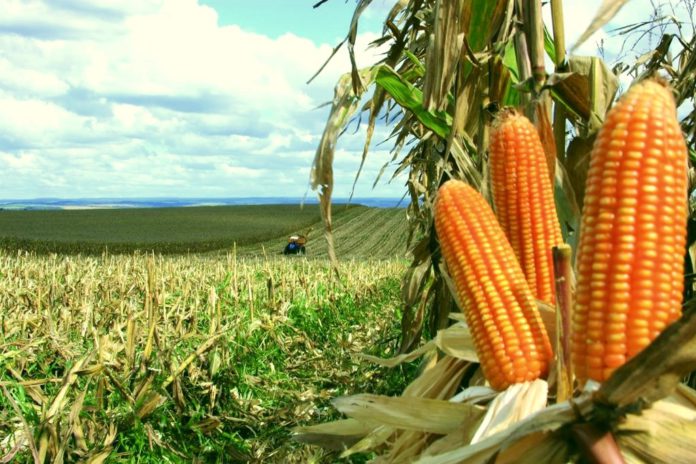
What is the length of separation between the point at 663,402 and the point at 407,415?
0.77 metres

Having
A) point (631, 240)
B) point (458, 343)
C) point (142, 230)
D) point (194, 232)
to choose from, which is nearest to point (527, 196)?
point (458, 343)

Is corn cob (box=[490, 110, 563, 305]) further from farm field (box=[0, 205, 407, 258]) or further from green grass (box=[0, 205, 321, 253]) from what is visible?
green grass (box=[0, 205, 321, 253])

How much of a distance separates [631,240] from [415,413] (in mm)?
912

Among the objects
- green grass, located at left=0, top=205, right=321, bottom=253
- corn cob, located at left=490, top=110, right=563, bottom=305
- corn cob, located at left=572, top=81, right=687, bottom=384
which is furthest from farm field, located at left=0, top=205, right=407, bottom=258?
corn cob, located at left=572, top=81, right=687, bottom=384

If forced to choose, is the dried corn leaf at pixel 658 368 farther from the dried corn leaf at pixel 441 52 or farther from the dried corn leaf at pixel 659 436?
the dried corn leaf at pixel 441 52

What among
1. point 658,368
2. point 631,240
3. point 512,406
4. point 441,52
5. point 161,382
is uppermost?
point 441,52

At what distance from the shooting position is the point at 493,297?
2041 mm

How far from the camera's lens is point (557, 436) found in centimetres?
163

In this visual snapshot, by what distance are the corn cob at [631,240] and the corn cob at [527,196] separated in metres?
0.62

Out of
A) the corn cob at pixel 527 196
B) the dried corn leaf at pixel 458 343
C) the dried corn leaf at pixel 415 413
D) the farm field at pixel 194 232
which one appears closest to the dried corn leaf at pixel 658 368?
the dried corn leaf at pixel 415 413

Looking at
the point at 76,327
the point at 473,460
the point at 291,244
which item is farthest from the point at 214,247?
the point at 473,460

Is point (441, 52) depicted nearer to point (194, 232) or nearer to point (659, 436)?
point (659, 436)

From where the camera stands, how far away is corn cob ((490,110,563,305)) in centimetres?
228

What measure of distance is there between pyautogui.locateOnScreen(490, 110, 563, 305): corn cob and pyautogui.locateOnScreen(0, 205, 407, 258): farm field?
1338 inches
